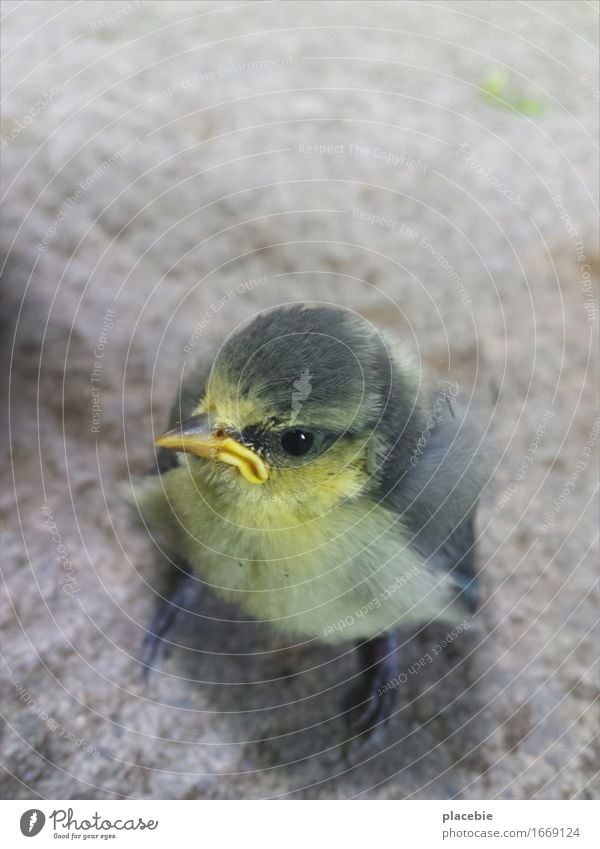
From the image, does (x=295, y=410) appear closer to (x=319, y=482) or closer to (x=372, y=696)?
(x=319, y=482)

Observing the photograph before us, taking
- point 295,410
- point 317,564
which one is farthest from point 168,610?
point 295,410

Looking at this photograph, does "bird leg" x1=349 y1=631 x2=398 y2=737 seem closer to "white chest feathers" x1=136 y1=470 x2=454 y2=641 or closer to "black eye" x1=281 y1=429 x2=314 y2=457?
"white chest feathers" x1=136 y1=470 x2=454 y2=641

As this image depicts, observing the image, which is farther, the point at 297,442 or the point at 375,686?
the point at 375,686
